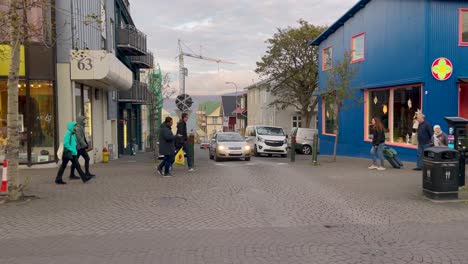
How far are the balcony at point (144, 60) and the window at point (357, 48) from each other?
52.4 feet

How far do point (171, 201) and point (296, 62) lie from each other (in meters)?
31.0

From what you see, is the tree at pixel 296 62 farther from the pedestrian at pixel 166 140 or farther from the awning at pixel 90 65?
the pedestrian at pixel 166 140

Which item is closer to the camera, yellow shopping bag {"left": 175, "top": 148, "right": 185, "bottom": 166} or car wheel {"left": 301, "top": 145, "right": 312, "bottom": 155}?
yellow shopping bag {"left": 175, "top": 148, "right": 185, "bottom": 166}

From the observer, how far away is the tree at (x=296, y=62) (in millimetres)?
37406

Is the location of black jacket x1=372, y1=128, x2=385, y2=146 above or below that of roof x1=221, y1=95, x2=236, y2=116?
below

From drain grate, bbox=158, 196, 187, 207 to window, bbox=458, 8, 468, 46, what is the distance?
12.1 metres

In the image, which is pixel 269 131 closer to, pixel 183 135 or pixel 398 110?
pixel 398 110

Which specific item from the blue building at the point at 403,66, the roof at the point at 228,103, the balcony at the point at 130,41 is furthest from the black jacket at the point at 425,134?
the roof at the point at 228,103

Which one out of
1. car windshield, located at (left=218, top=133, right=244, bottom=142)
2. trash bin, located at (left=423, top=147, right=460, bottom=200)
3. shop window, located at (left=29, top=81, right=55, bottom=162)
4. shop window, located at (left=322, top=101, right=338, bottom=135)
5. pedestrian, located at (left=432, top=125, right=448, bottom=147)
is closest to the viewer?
trash bin, located at (left=423, top=147, right=460, bottom=200)

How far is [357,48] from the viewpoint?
2114 centimetres

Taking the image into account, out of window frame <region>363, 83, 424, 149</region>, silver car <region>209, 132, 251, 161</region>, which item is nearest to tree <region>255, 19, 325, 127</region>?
window frame <region>363, 83, 424, 149</region>

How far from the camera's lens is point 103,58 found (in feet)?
50.4

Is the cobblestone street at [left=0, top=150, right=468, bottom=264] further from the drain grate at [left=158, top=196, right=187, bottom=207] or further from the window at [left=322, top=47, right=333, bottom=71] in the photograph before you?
the window at [left=322, top=47, right=333, bottom=71]

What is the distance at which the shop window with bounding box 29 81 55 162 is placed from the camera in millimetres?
14188
